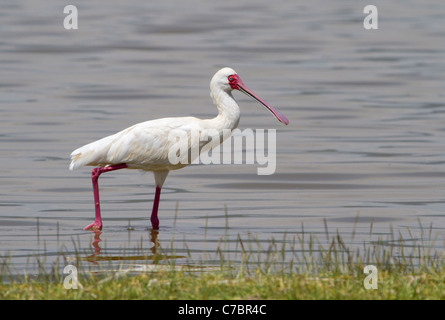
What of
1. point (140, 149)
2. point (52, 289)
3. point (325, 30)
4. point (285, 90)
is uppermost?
point (325, 30)

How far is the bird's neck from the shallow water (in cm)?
114

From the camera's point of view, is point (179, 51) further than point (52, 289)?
Yes

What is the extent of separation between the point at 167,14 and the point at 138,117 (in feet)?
76.6

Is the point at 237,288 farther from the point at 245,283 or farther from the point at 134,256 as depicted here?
the point at 134,256

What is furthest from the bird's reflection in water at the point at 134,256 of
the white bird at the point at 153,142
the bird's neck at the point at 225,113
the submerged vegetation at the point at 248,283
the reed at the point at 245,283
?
the bird's neck at the point at 225,113

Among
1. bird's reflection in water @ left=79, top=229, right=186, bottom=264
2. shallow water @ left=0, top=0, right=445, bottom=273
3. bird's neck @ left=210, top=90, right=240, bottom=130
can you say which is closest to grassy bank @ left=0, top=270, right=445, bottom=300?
shallow water @ left=0, top=0, right=445, bottom=273

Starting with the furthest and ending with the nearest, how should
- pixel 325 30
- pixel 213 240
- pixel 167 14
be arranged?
pixel 167 14
pixel 325 30
pixel 213 240

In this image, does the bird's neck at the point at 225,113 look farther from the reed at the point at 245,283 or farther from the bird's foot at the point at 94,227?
the reed at the point at 245,283

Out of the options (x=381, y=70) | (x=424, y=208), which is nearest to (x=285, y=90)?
(x=381, y=70)

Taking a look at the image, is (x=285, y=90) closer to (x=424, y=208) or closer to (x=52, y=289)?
(x=424, y=208)

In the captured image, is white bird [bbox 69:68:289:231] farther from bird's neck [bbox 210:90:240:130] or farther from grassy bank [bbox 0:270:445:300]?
grassy bank [bbox 0:270:445:300]

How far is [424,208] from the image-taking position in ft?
45.9

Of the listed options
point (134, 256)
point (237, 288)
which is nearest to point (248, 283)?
point (237, 288)

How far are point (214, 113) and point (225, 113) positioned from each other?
11818 millimetres
